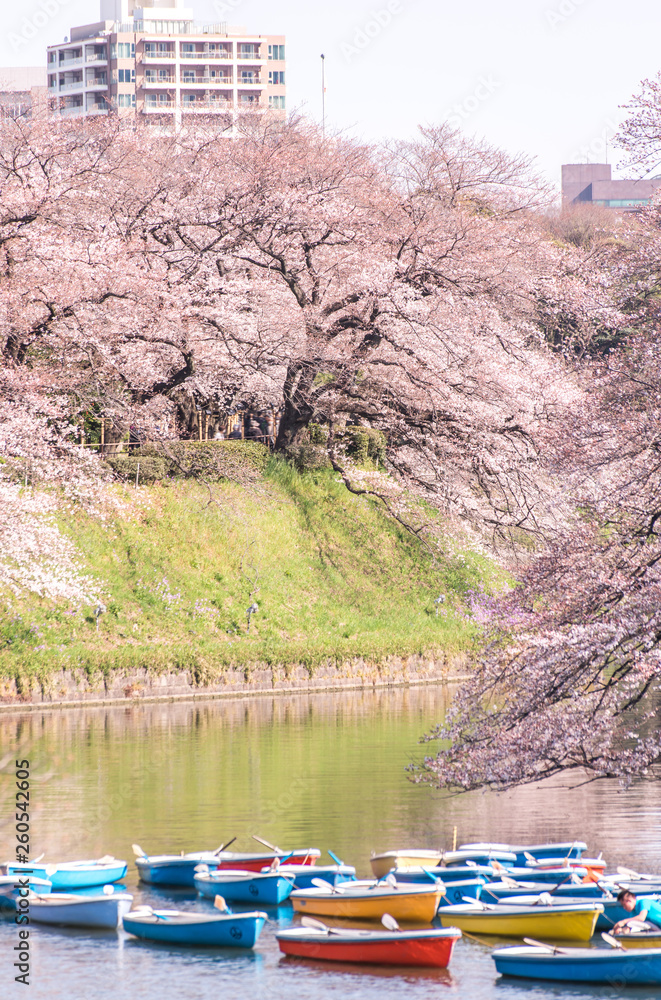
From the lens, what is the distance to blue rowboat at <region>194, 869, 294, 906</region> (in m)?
12.1

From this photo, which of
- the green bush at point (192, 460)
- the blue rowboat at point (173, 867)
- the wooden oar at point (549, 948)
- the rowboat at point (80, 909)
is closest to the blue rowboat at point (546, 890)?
the wooden oar at point (549, 948)

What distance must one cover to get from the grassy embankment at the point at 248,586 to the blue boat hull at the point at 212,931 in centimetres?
1270

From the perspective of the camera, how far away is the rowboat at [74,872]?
12.1m

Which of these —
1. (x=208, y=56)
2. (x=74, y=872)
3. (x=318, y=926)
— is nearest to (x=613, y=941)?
(x=318, y=926)

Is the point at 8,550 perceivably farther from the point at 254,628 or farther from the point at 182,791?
the point at 182,791

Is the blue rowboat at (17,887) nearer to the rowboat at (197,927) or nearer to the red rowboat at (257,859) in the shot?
the rowboat at (197,927)

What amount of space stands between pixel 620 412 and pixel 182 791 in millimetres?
8946

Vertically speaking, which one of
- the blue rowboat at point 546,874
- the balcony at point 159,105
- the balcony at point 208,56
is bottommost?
the blue rowboat at point 546,874

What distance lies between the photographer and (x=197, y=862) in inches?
494

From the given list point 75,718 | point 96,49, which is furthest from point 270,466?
point 96,49

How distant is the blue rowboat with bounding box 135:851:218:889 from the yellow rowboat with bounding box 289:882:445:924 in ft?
5.23

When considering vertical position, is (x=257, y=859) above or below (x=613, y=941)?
below

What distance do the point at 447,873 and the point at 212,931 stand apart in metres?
2.63

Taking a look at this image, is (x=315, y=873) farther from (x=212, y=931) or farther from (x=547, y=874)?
(x=547, y=874)
